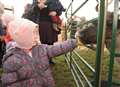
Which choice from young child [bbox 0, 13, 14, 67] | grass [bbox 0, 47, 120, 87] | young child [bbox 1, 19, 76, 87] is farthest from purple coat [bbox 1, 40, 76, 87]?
grass [bbox 0, 47, 120, 87]

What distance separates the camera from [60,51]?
1.99m

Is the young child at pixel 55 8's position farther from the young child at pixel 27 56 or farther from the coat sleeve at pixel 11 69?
the coat sleeve at pixel 11 69

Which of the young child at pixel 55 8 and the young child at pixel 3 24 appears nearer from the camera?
the young child at pixel 3 24

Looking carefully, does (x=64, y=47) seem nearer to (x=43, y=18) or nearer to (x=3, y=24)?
(x=3, y=24)

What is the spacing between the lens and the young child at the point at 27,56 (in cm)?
197

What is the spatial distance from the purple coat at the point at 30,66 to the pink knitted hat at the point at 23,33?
64 millimetres

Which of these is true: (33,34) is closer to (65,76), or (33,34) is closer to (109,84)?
(109,84)

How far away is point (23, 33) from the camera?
77.4 inches

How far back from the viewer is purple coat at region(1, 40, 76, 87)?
197cm

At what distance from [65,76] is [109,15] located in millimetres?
2124

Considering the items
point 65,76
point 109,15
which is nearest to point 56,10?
point 65,76

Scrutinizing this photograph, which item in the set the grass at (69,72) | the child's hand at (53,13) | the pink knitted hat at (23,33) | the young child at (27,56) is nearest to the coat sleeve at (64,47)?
the young child at (27,56)

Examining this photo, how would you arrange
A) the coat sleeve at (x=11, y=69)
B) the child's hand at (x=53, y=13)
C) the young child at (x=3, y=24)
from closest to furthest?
the coat sleeve at (x=11, y=69)
the young child at (x=3, y=24)
the child's hand at (x=53, y=13)

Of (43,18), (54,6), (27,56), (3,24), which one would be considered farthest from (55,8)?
(27,56)
